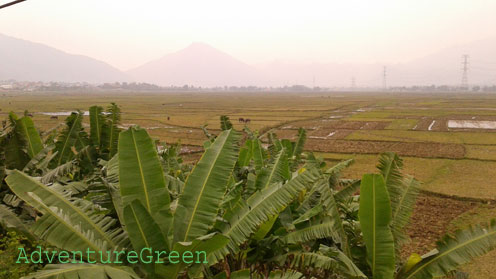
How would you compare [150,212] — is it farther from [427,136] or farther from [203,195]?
[427,136]

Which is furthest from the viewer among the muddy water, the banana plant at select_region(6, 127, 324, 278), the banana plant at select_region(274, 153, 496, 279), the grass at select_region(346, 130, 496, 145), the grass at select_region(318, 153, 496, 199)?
the muddy water

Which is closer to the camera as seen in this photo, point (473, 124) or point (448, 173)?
point (448, 173)

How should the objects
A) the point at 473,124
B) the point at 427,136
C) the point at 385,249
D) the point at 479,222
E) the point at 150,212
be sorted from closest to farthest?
1. the point at 150,212
2. the point at 385,249
3. the point at 479,222
4. the point at 427,136
5. the point at 473,124

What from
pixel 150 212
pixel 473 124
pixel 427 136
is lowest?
pixel 427 136

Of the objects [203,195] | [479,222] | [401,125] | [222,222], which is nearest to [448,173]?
[479,222]

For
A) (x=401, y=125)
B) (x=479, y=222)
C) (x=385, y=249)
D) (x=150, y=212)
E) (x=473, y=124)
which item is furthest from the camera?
(x=473, y=124)

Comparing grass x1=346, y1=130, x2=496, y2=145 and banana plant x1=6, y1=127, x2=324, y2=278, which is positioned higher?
banana plant x1=6, y1=127, x2=324, y2=278

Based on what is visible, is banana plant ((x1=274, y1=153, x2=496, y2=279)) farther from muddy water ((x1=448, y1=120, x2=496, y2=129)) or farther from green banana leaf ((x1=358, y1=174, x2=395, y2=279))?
muddy water ((x1=448, y1=120, x2=496, y2=129))

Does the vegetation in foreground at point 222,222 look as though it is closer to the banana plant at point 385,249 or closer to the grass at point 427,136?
the banana plant at point 385,249

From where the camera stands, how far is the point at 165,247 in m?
3.08

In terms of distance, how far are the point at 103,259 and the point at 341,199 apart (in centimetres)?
306

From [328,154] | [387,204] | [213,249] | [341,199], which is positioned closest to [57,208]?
[213,249]

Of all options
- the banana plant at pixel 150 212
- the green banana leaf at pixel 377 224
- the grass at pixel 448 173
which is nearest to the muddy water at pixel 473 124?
the grass at pixel 448 173

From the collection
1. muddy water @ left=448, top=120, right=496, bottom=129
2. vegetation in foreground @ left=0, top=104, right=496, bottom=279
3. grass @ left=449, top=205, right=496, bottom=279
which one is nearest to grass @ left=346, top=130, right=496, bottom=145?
muddy water @ left=448, top=120, right=496, bottom=129
